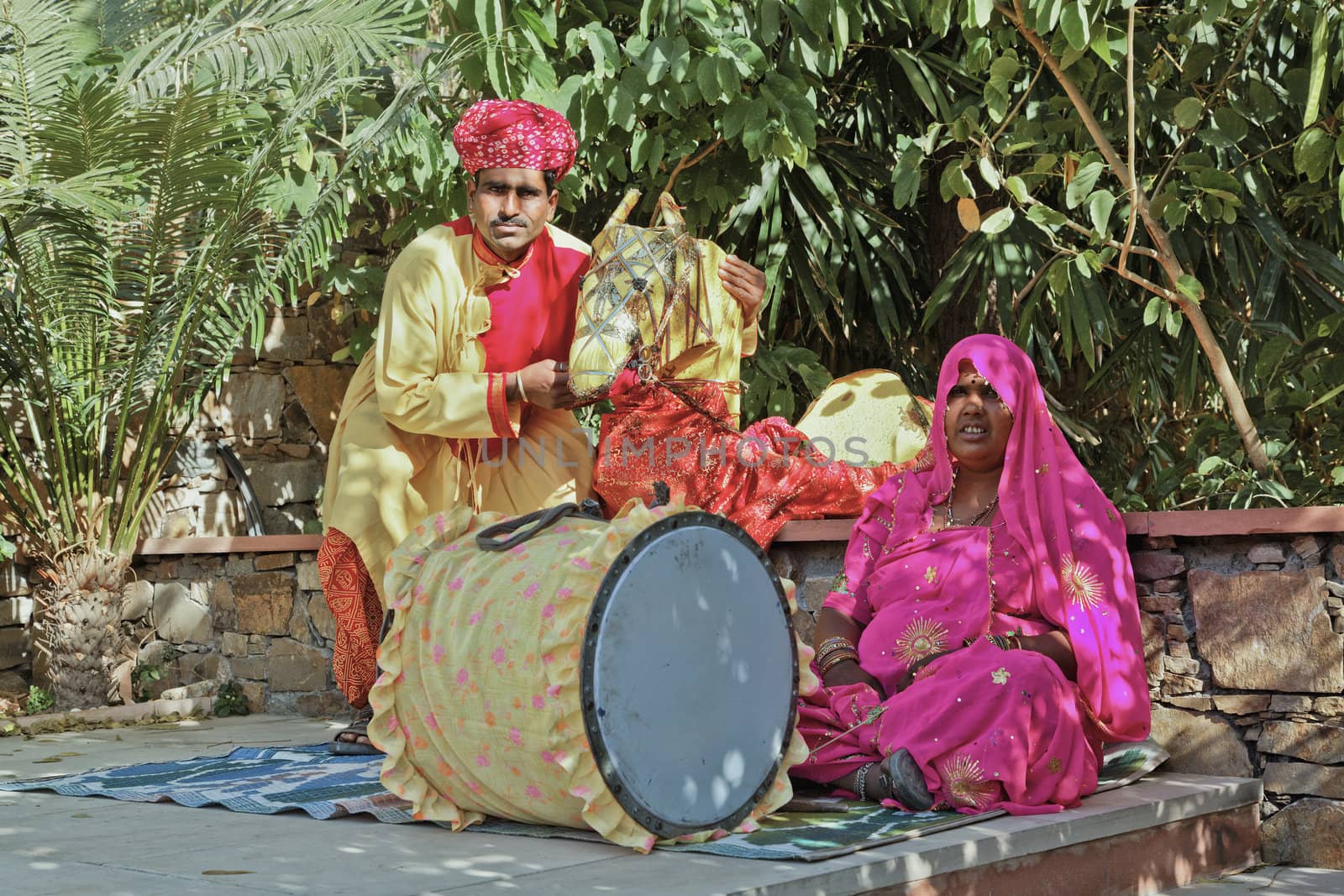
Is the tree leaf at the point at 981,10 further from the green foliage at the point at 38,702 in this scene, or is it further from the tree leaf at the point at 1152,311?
the green foliage at the point at 38,702

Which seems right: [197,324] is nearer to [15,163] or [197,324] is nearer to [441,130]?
[15,163]

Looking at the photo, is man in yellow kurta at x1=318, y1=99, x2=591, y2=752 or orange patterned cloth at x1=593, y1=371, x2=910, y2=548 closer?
man in yellow kurta at x1=318, y1=99, x2=591, y2=752

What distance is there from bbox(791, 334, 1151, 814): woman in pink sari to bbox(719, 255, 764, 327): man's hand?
73 centimetres

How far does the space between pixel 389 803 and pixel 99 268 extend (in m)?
3.47

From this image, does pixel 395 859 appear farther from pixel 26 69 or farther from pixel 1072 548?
pixel 26 69

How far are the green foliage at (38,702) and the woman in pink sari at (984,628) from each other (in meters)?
3.80

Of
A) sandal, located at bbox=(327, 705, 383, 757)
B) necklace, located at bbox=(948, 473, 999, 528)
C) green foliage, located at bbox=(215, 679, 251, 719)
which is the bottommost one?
green foliage, located at bbox=(215, 679, 251, 719)

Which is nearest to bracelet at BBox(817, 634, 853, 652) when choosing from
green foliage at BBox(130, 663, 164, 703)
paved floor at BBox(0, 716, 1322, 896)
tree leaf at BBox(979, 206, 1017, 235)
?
paved floor at BBox(0, 716, 1322, 896)

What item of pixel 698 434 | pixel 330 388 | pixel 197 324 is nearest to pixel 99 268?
pixel 197 324

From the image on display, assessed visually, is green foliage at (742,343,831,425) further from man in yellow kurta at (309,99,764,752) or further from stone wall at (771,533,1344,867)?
stone wall at (771,533,1344,867)

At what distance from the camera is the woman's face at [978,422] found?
349 centimetres

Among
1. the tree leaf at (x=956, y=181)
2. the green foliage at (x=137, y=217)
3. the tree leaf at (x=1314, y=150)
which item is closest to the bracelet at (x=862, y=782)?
the tree leaf at (x=956, y=181)

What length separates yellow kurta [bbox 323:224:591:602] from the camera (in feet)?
12.5

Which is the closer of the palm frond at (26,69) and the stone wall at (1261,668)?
the stone wall at (1261,668)
